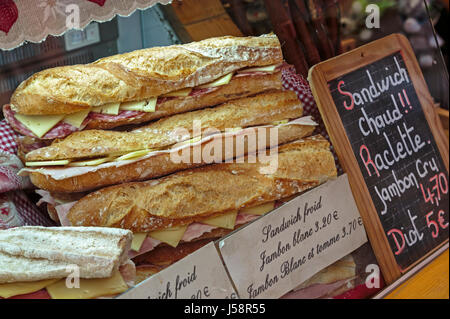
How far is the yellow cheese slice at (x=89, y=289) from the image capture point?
137 cm

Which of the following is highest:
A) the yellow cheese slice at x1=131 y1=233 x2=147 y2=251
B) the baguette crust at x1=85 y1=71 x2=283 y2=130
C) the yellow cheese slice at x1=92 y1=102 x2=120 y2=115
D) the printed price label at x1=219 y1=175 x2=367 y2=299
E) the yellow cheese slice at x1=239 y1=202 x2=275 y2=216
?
the yellow cheese slice at x1=92 y1=102 x2=120 y2=115

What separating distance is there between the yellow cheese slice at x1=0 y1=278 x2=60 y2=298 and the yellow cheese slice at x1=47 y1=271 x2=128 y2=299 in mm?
22

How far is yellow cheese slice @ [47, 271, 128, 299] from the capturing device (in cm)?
137

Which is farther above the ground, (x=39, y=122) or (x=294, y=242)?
(x=39, y=122)

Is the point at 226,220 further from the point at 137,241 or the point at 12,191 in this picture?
the point at 12,191

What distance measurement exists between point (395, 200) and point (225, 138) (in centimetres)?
89

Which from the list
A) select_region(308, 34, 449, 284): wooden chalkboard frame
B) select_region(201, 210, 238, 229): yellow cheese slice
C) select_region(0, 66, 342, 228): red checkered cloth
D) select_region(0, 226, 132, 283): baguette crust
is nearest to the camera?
select_region(0, 226, 132, 283): baguette crust

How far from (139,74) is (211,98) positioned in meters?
0.32

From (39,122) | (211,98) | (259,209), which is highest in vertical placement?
(39,122)

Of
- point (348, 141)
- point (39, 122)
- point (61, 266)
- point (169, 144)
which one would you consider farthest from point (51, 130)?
point (348, 141)

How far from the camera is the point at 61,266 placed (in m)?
1.35

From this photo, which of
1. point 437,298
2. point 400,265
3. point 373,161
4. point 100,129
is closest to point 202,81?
point 100,129

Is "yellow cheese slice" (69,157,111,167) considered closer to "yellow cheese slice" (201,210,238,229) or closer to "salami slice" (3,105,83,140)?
"salami slice" (3,105,83,140)

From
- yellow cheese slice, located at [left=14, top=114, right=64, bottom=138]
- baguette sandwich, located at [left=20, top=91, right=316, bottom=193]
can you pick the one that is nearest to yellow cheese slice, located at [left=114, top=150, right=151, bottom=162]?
baguette sandwich, located at [left=20, top=91, right=316, bottom=193]
